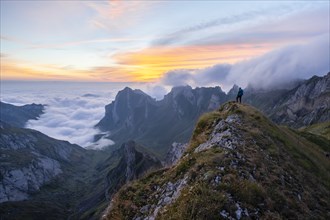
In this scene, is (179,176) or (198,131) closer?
(179,176)

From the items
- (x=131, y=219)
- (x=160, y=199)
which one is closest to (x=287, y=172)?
(x=160, y=199)

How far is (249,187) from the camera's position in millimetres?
21422

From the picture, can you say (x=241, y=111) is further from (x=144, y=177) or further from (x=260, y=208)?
(x=260, y=208)

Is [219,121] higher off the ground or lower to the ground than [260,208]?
higher

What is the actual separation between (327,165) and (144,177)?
72.5 ft

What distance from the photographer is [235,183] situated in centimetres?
2159

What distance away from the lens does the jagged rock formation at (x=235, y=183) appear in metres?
20.0

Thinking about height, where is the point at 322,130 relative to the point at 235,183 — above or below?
below

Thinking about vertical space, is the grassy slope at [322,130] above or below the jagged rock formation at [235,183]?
below

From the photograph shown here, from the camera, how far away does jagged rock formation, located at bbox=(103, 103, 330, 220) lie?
20031mm

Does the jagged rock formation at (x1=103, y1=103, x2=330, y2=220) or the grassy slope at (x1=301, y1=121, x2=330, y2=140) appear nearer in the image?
the jagged rock formation at (x1=103, y1=103, x2=330, y2=220)

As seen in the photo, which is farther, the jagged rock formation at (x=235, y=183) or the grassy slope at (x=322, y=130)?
the grassy slope at (x=322, y=130)

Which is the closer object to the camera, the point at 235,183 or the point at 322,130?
the point at 235,183

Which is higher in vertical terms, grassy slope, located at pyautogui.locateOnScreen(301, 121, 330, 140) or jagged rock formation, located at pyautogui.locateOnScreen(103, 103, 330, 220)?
jagged rock formation, located at pyautogui.locateOnScreen(103, 103, 330, 220)
